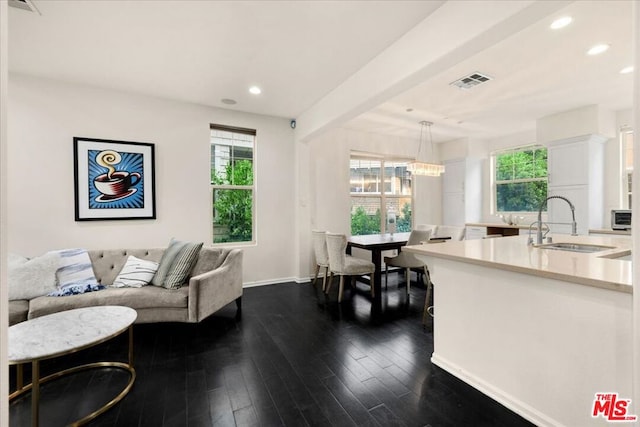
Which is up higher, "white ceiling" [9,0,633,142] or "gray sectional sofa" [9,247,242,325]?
"white ceiling" [9,0,633,142]

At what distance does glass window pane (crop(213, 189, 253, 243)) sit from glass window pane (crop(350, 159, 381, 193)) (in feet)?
6.80

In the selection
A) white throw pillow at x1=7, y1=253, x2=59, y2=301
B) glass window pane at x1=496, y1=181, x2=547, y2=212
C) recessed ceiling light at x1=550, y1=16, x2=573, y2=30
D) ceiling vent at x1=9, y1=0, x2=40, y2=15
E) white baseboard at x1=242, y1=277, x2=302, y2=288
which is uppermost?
ceiling vent at x1=9, y1=0, x2=40, y2=15

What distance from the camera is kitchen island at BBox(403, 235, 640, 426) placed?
1.36m

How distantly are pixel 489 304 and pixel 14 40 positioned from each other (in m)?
4.45

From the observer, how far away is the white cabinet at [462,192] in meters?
6.13

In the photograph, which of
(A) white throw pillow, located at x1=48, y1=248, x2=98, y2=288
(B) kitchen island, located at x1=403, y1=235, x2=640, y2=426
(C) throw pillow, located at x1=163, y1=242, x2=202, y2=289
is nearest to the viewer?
(B) kitchen island, located at x1=403, y1=235, x2=640, y2=426

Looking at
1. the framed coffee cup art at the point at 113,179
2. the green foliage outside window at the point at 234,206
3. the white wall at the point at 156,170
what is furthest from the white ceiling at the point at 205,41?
the green foliage outside window at the point at 234,206

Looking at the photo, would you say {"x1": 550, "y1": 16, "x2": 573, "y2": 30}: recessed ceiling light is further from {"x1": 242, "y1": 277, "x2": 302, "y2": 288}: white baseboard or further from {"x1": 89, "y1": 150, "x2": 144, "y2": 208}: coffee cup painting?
{"x1": 89, "y1": 150, "x2": 144, "y2": 208}: coffee cup painting

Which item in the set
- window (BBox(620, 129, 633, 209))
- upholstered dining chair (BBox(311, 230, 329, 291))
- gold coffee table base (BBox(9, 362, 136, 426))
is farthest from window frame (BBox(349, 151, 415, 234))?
gold coffee table base (BBox(9, 362, 136, 426))

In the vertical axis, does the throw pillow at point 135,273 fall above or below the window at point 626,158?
below

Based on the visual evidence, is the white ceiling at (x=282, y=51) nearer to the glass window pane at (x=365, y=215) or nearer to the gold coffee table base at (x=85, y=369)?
the glass window pane at (x=365, y=215)

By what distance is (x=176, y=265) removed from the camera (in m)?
2.98

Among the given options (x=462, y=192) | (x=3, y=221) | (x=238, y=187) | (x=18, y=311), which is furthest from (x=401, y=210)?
(x=3, y=221)

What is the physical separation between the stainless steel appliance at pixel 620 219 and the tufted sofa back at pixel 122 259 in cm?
537
